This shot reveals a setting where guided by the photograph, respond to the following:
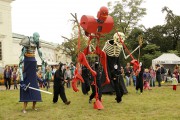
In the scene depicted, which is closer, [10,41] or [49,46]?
[10,41]

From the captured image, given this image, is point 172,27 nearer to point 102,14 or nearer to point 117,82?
point 117,82

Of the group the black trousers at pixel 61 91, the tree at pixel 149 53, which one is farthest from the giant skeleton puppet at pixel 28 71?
the tree at pixel 149 53

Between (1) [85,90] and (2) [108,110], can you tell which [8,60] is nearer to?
(1) [85,90]

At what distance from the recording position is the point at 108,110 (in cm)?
944

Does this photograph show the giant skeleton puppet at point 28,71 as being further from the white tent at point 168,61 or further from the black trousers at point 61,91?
the white tent at point 168,61

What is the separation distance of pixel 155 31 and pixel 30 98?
36.7 m

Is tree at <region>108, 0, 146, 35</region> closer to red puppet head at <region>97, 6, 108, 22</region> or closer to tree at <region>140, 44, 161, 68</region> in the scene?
tree at <region>140, 44, 161, 68</region>

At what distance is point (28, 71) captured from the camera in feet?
30.6

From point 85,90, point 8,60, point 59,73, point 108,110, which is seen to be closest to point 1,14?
point 8,60

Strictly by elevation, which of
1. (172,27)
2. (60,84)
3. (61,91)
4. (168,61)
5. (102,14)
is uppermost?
(172,27)

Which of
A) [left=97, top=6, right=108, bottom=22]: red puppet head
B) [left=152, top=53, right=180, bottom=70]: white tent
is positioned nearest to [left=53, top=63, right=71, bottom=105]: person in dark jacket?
[left=97, top=6, right=108, bottom=22]: red puppet head

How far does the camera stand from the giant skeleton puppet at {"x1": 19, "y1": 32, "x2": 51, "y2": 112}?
A: 9.20 m


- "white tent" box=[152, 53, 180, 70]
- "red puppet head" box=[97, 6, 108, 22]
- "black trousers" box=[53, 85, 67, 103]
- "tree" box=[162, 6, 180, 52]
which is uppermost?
"tree" box=[162, 6, 180, 52]

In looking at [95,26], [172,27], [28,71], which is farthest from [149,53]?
[28,71]
